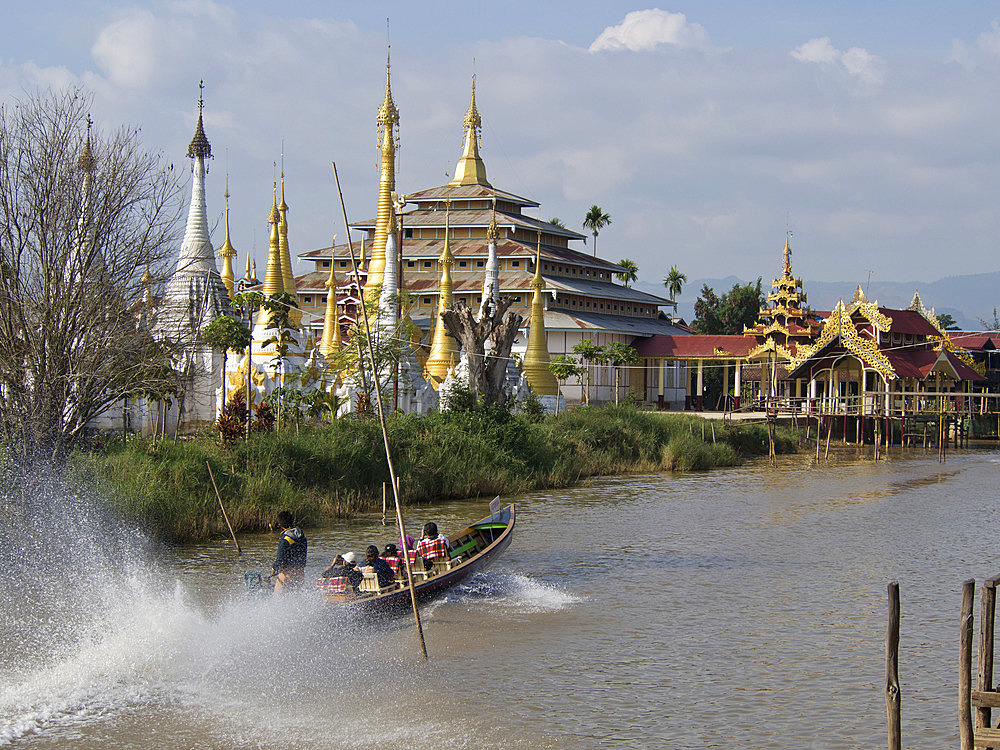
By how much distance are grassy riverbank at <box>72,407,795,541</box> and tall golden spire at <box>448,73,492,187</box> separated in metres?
33.6

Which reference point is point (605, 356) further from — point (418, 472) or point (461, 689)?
point (461, 689)

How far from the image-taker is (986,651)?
8.46 metres

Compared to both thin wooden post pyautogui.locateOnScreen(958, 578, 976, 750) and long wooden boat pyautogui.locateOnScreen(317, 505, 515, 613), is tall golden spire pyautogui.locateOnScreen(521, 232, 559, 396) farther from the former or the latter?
thin wooden post pyautogui.locateOnScreen(958, 578, 976, 750)

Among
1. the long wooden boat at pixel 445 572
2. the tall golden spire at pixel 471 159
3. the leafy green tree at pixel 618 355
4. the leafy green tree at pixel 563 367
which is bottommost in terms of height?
the long wooden boat at pixel 445 572

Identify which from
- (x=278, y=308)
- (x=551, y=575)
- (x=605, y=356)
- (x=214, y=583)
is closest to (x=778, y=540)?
(x=551, y=575)

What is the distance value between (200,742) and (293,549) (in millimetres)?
3958

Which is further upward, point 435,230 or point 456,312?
point 435,230

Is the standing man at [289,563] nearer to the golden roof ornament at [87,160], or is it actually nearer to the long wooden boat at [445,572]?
the long wooden boat at [445,572]

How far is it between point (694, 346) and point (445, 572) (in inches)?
1757

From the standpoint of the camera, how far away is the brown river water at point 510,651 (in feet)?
35.1

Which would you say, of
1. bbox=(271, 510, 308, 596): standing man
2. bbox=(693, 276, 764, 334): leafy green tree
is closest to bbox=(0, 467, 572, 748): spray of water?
bbox=(271, 510, 308, 596): standing man

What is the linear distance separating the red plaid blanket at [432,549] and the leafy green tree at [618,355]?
1387 inches

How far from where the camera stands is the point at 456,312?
32.9 metres

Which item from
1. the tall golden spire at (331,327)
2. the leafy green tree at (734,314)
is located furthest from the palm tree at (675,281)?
the tall golden spire at (331,327)
